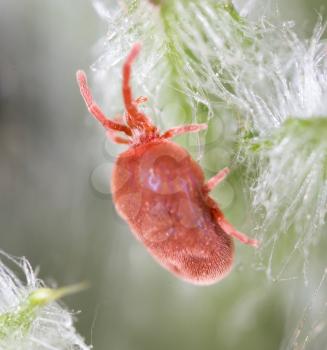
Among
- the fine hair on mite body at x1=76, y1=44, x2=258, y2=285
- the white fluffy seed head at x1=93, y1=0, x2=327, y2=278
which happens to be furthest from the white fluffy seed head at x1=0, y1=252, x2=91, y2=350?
the white fluffy seed head at x1=93, y1=0, x2=327, y2=278

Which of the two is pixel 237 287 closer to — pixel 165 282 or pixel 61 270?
pixel 165 282

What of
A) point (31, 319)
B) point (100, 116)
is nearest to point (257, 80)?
point (100, 116)

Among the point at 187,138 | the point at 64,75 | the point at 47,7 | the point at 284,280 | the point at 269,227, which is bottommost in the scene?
the point at 284,280

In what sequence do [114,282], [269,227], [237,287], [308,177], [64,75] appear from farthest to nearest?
[64,75], [114,282], [237,287], [269,227], [308,177]

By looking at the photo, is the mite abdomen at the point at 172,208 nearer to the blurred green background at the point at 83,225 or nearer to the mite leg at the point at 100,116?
the mite leg at the point at 100,116

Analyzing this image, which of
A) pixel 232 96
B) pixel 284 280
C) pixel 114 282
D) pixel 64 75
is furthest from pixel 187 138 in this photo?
pixel 64 75

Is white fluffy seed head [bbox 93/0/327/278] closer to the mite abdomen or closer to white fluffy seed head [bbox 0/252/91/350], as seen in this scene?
the mite abdomen

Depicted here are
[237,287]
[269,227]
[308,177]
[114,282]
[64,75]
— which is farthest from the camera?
[64,75]
